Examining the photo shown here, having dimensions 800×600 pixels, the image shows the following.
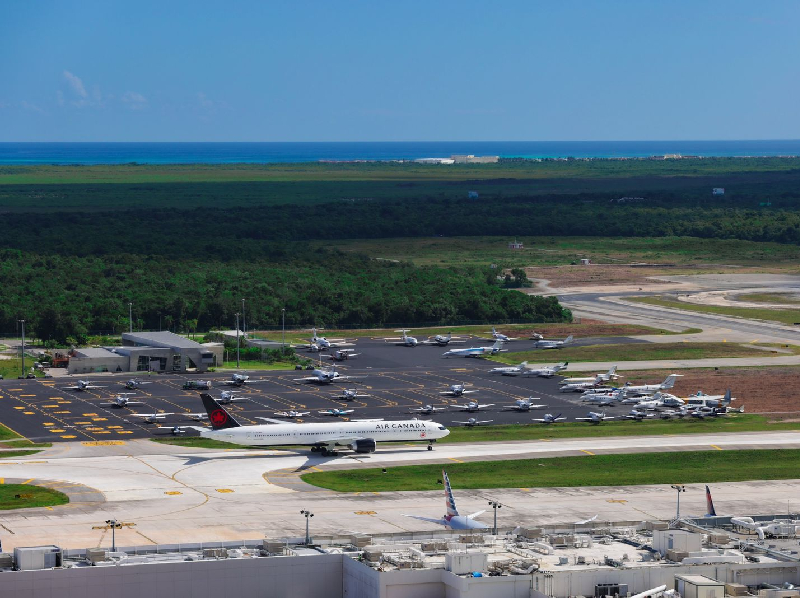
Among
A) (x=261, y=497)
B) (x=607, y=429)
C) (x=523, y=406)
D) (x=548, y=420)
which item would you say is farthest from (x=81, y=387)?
(x=607, y=429)

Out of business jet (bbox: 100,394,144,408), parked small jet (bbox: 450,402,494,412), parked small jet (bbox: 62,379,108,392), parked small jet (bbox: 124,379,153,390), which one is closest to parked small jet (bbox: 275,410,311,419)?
parked small jet (bbox: 450,402,494,412)

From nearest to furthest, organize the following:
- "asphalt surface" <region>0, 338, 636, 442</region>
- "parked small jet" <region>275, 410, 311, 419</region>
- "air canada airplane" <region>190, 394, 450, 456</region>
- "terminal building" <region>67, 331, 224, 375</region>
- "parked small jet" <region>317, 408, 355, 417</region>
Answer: "air canada airplane" <region>190, 394, 450, 456</region>
"asphalt surface" <region>0, 338, 636, 442</region>
"parked small jet" <region>275, 410, 311, 419</region>
"parked small jet" <region>317, 408, 355, 417</region>
"terminal building" <region>67, 331, 224, 375</region>

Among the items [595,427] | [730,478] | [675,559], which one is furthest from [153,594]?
[595,427]

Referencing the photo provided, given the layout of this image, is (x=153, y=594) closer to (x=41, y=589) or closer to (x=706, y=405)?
(x=41, y=589)

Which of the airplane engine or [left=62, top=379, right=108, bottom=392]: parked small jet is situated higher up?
the airplane engine

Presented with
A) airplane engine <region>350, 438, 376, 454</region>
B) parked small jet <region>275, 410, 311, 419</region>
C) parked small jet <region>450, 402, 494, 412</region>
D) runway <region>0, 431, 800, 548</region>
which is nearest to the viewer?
runway <region>0, 431, 800, 548</region>

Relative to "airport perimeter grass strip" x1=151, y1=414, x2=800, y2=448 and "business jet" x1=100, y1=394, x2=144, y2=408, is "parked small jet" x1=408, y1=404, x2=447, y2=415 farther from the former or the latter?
"business jet" x1=100, y1=394, x2=144, y2=408

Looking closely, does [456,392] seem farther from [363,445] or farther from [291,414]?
[363,445]
